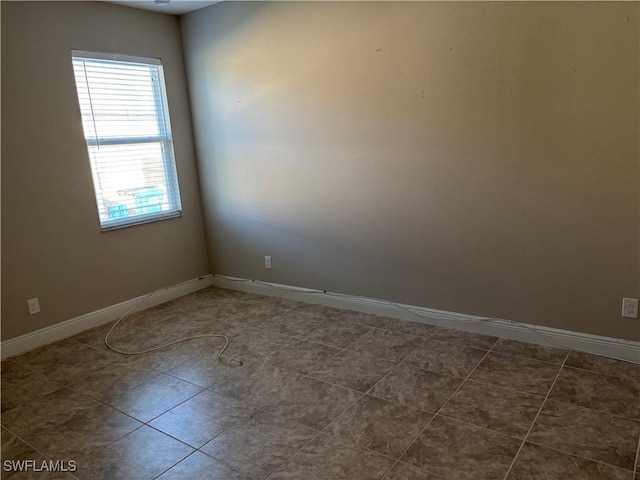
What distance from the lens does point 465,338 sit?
10.3 ft

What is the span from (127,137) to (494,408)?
11.4 ft

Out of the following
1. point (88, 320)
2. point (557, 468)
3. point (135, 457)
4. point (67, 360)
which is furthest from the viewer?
point (88, 320)

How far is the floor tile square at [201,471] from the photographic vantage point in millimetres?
1985

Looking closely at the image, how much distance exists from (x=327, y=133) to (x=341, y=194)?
1.57ft

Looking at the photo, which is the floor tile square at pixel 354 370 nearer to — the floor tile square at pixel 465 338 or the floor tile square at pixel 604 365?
the floor tile square at pixel 465 338

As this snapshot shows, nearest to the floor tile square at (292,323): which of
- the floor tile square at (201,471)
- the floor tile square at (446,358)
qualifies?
the floor tile square at (446,358)

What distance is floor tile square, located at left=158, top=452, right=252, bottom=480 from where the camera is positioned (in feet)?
6.51

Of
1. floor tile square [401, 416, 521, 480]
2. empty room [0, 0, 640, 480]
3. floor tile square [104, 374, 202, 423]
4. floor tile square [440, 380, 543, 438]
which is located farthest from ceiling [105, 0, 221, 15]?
floor tile square [401, 416, 521, 480]

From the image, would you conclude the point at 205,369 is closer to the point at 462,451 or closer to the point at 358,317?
the point at 358,317

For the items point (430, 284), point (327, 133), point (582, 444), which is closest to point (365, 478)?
point (582, 444)

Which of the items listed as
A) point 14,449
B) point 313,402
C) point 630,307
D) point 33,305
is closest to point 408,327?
point 313,402

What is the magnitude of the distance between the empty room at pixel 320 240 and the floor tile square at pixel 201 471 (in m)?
0.02

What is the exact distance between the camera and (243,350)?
319 cm

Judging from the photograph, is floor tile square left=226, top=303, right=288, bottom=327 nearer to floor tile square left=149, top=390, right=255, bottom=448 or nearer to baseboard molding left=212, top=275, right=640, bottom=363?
baseboard molding left=212, top=275, right=640, bottom=363
